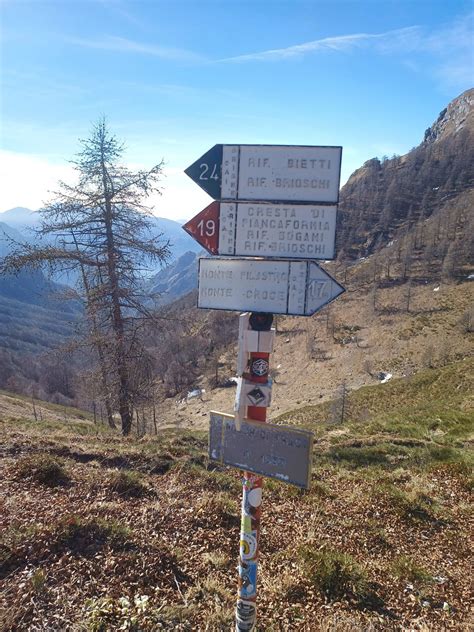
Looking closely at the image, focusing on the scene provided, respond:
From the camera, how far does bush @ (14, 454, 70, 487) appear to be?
7504 mm

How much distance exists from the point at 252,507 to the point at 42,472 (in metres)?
5.64

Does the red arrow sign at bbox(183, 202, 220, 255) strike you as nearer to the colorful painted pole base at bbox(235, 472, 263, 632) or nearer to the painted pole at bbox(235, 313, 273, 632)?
the painted pole at bbox(235, 313, 273, 632)

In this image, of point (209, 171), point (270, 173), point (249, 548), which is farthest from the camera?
point (249, 548)

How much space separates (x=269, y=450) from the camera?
3391mm

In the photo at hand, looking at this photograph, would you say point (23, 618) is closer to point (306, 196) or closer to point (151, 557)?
point (151, 557)

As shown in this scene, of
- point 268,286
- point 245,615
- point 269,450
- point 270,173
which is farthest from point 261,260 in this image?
point 245,615

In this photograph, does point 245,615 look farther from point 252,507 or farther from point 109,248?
point 109,248

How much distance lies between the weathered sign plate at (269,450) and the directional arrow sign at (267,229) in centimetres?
147

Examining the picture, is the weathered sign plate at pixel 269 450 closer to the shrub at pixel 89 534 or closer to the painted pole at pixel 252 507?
the painted pole at pixel 252 507

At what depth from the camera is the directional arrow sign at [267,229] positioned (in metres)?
3.25

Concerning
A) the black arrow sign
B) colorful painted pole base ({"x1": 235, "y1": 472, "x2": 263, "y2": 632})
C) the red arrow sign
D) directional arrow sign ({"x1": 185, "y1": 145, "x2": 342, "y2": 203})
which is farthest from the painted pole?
the black arrow sign

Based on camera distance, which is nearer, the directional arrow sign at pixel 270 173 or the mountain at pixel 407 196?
the directional arrow sign at pixel 270 173

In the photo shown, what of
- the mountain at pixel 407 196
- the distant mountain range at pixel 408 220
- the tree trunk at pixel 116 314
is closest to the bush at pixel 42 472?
the tree trunk at pixel 116 314

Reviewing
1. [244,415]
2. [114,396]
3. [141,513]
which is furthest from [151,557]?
[114,396]
